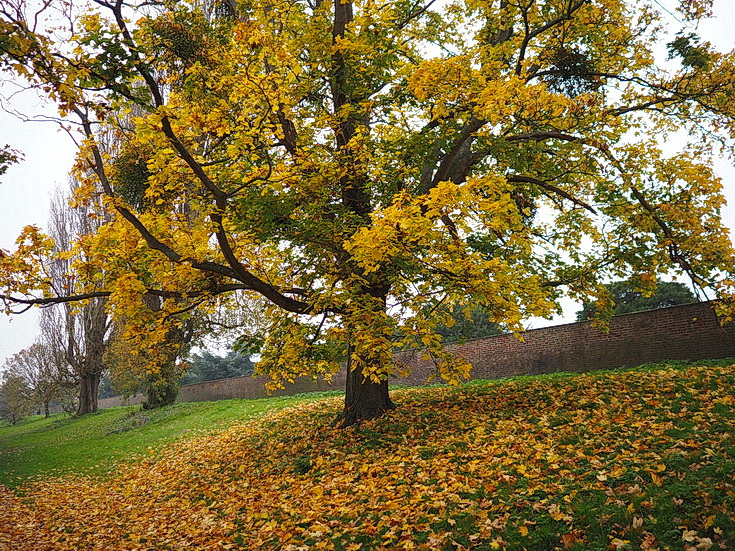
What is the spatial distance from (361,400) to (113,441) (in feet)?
36.6

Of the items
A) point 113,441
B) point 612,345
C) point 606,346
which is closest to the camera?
point 612,345

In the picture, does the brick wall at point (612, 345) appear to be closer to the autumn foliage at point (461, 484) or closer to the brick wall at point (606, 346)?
the brick wall at point (606, 346)

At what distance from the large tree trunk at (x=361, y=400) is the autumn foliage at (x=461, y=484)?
0.31m

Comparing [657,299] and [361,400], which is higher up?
[657,299]

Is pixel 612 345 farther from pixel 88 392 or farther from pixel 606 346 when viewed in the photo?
pixel 88 392

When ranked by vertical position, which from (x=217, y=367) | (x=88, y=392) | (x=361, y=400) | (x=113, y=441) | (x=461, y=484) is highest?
(x=217, y=367)

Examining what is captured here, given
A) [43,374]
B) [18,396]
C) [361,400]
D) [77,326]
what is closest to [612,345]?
[361,400]

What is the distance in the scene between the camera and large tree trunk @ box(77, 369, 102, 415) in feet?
95.0

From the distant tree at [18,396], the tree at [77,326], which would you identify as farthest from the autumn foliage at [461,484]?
the distant tree at [18,396]

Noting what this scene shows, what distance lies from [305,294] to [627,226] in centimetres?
606

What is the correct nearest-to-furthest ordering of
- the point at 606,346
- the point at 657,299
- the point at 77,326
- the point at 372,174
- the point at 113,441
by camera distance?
the point at 372,174
the point at 606,346
the point at 113,441
the point at 657,299
the point at 77,326

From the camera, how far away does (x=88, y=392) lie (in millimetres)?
29391

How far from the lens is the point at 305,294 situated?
8562mm

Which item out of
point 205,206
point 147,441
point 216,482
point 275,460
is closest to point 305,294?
point 205,206
